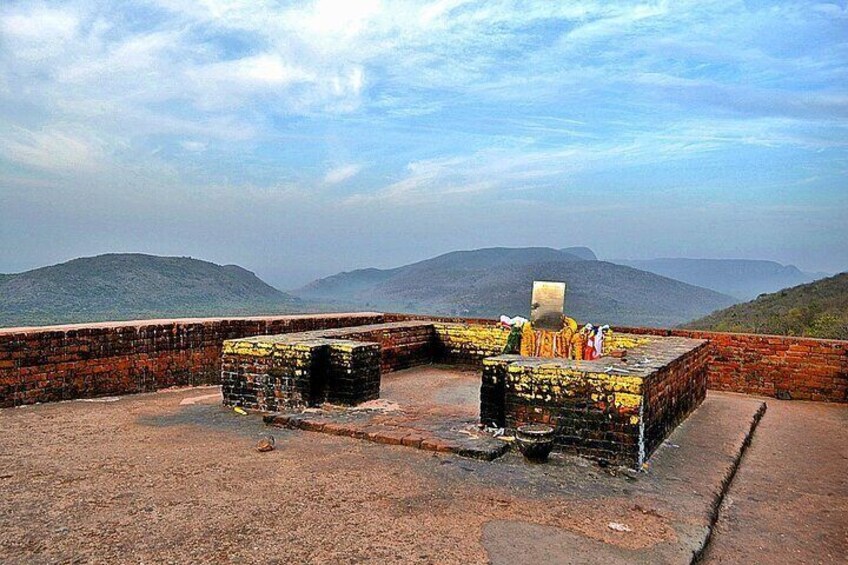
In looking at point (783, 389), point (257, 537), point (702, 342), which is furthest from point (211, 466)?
point (783, 389)

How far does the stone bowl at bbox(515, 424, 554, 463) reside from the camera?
174 inches

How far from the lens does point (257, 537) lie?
3145 millimetres

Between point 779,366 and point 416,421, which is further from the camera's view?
point 779,366

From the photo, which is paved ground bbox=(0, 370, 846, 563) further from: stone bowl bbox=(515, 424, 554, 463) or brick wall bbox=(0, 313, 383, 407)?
brick wall bbox=(0, 313, 383, 407)

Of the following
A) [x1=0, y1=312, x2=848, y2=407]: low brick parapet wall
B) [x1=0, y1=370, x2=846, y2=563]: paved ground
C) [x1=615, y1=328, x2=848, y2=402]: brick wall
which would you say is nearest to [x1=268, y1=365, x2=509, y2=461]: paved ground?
[x1=0, y1=370, x2=846, y2=563]: paved ground

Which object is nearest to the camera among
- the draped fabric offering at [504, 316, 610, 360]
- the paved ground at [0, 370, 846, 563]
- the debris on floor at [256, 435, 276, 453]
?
the paved ground at [0, 370, 846, 563]

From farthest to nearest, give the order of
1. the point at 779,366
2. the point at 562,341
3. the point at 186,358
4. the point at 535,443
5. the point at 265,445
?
the point at 779,366 → the point at 186,358 → the point at 562,341 → the point at 265,445 → the point at 535,443

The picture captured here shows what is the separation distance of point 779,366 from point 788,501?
4537mm

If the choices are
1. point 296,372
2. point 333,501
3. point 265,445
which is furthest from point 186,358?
point 333,501

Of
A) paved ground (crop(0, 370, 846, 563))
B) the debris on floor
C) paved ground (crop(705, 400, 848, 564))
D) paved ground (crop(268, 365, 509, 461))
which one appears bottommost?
paved ground (crop(705, 400, 848, 564))

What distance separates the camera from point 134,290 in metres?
48.8

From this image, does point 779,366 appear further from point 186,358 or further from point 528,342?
point 186,358

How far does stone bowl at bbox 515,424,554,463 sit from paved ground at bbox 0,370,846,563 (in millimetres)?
115

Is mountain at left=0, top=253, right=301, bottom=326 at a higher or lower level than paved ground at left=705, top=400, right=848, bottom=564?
higher
